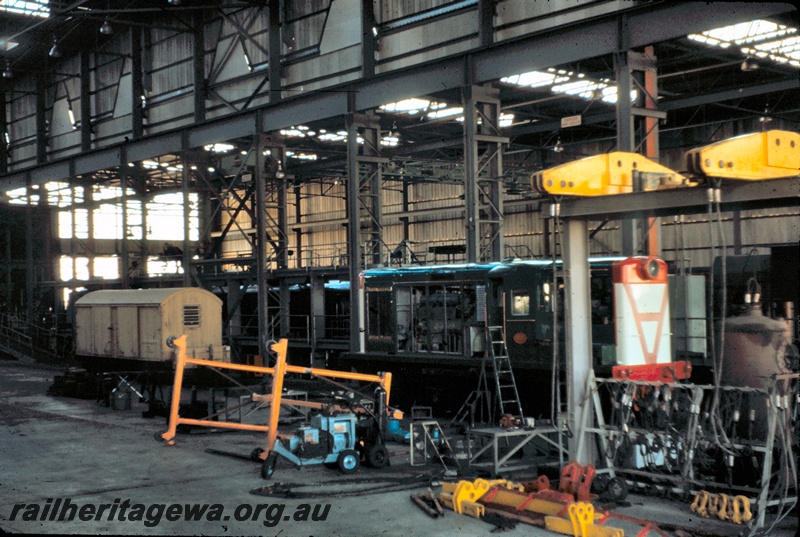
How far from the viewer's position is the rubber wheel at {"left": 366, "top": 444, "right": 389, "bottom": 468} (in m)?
12.4

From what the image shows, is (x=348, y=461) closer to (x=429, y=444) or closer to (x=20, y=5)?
(x=429, y=444)

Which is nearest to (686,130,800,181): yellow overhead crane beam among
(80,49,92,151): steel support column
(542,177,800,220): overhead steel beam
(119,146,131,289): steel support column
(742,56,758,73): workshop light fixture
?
(542,177,800,220): overhead steel beam

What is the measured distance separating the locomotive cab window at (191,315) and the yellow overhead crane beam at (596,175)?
1621 cm

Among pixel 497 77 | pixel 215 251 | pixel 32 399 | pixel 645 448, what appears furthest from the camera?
pixel 215 251

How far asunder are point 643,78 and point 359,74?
361 inches

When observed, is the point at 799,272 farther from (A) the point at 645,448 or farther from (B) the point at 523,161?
(B) the point at 523,161

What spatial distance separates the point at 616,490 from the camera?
981 centimetres

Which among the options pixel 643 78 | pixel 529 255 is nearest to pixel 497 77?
pixel 643 78

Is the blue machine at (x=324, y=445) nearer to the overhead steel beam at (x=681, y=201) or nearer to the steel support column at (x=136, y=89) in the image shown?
the overhead steel beam at (x=681, y=201)

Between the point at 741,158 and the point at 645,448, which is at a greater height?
the point at 741,158

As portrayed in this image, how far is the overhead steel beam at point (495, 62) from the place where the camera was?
1582 cm

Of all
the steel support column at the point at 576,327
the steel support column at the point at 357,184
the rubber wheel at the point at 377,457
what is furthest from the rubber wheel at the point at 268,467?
the steel support column at the point at 357,184

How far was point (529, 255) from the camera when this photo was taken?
41.8m

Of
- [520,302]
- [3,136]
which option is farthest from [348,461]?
[3,136]
